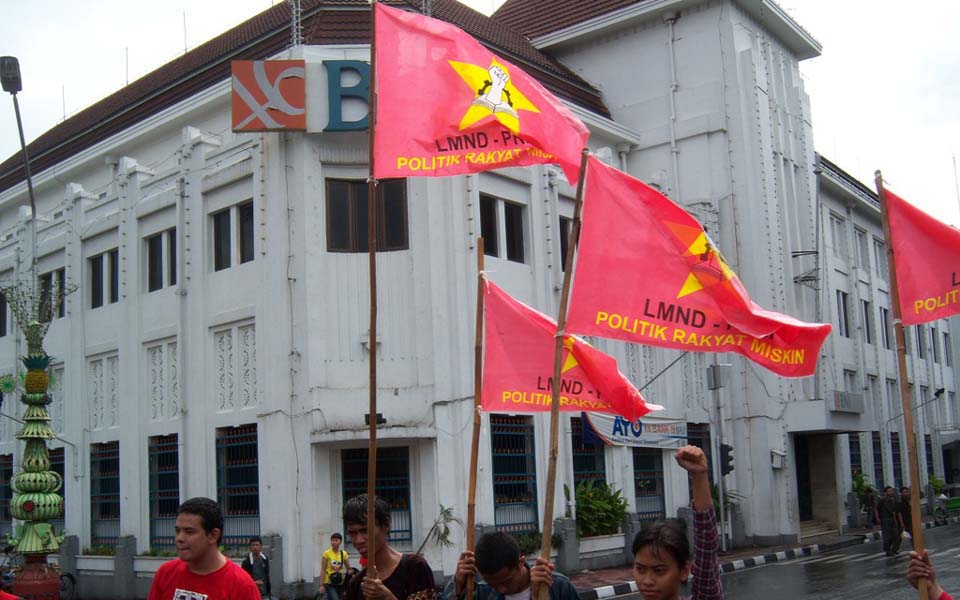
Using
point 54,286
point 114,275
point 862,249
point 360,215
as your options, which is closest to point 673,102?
point 360,215

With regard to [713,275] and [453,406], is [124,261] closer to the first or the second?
[453,406]

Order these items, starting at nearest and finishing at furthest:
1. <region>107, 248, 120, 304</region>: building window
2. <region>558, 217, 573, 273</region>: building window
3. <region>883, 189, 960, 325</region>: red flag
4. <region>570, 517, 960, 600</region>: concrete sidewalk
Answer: <region>883, 189, 960, 325</region>: red flag
<region>570, 517, 960, 600</region>: concrete sidewalk
<region>558, 217, 573, 273</region>: building window
<region>107, 248, 120, 304</region>: building window

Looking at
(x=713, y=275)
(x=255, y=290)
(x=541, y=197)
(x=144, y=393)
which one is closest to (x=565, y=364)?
(x=713, y=275)

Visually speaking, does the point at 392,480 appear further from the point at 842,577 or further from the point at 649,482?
the point at 842,577

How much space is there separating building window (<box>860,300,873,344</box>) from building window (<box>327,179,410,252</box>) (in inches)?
825

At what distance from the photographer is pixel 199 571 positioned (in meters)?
4.88

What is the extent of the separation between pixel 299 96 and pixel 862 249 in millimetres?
24275

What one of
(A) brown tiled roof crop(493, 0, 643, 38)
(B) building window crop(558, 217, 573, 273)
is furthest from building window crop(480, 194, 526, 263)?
(A) brown tiled roof crop(493, 0, 643, 38)

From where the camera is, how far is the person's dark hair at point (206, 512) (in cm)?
491

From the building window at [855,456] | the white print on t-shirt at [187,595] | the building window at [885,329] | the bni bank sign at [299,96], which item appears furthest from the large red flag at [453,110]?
the building window at [885,329]

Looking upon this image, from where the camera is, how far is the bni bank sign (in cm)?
1827

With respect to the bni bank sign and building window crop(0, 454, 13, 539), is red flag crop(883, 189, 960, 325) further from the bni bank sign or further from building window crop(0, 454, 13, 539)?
building window crop(0, 454, 13, 539)

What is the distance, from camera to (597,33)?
29.1 meters

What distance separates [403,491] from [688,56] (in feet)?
48.5
